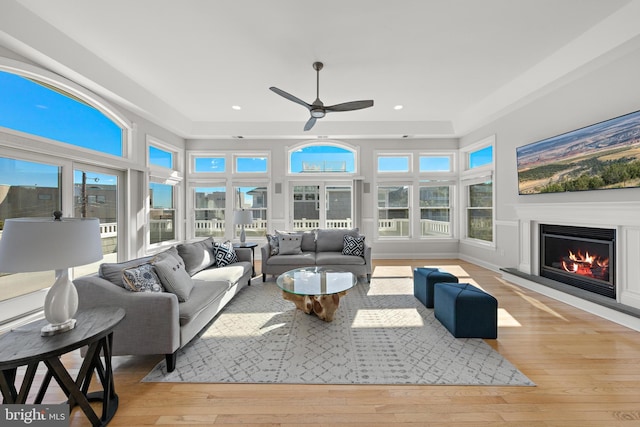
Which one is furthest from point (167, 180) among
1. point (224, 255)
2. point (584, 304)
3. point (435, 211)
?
point (584, 304)

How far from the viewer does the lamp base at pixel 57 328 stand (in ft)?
4.52

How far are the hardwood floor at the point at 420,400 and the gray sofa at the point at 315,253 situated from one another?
2.18 meters

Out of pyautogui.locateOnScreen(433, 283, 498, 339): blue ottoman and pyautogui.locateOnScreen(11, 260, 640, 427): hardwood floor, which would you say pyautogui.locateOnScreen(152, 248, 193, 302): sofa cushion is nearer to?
pyautogui.locateOnScreen(11, 260, 640, 427): hardwood floor

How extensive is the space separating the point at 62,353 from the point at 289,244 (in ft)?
10.8

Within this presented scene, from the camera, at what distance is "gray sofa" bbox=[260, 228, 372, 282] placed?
4.15 metres

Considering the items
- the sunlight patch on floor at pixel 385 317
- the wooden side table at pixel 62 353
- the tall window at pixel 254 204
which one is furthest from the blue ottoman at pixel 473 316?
the tall window at pixel 254 204

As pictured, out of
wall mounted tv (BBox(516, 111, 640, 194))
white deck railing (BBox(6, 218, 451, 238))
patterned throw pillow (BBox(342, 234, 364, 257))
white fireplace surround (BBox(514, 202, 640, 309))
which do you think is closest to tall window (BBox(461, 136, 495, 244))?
white deck railing (BBox(6, 218, 451, 238))

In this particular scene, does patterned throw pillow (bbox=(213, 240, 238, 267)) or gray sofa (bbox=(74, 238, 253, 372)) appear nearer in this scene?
gray sofa (bbox=(74, 238, 253, 372))

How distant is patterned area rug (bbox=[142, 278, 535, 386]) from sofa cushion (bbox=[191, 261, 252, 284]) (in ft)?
1.31

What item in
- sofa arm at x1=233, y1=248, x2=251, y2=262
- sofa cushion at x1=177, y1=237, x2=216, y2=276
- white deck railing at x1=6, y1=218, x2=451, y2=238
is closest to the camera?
sofa cushion at x1=177, y1=237, x2=216, y2=276

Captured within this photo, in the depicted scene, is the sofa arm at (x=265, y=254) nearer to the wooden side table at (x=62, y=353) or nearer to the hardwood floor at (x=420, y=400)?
the hardwood floor at (x=420, y=400)

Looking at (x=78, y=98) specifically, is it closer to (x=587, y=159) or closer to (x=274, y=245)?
(x=274, y=245)

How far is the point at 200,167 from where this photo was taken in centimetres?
604

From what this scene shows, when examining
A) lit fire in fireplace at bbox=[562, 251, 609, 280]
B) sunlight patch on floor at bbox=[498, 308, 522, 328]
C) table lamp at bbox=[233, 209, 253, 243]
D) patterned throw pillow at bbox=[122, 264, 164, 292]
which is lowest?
sunlight patch on floor at bbox=[498, 308, 522, 328]
